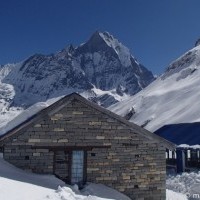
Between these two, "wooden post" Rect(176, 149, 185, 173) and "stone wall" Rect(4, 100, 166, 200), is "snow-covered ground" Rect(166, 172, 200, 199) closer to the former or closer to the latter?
"wooden post" Rect(176, 149, 185, 173)

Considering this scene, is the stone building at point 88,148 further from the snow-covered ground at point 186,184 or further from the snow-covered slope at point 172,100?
the snow-covered slope at point 172,100

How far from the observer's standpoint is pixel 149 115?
78625 millimetres

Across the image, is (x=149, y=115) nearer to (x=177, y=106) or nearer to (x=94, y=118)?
(x=177, y=106)

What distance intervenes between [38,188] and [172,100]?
69.7 metres

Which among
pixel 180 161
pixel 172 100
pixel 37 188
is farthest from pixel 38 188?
pixel 172 100

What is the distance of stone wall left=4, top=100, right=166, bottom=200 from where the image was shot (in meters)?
17.6

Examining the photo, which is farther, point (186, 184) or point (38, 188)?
point (186, 184)

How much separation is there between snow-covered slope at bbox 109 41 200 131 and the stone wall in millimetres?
35990

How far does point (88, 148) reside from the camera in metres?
18.6

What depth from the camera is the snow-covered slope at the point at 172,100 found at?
A: 6544 centimetres

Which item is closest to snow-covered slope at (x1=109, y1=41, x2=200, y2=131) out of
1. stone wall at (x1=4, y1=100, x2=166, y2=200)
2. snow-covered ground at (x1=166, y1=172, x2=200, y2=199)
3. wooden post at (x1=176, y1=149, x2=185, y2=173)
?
wooden post at (x1=176, y1=149, x2=185, y2=173)

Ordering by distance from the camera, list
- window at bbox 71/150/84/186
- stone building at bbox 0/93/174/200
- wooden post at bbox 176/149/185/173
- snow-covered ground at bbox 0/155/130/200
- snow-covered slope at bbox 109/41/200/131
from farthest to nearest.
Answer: snow-covered slope at bbox 109/41/200/131
wooden post at bbox 176/149/185/173
window at bbox 71/150/84/186
stone building at bbox 0/93/174/200
snow-covered ground at bbox 0/155/130/200

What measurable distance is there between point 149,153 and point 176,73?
95192 mm

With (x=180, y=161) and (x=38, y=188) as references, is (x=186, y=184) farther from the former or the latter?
(x=38, y=188)
